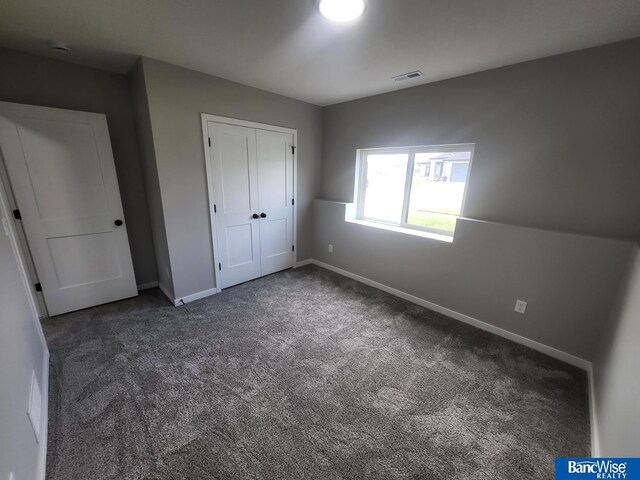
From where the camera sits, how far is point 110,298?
2.84 meters

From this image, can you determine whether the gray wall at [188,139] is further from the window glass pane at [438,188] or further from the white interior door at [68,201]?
the window glass pane at [438,188]

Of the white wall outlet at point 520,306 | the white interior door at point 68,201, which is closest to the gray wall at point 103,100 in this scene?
the white interior door at point 68,201

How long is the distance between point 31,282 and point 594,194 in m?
4.93

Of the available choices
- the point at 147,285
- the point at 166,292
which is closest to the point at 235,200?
the point at 166,292

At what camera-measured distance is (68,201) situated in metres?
2.48

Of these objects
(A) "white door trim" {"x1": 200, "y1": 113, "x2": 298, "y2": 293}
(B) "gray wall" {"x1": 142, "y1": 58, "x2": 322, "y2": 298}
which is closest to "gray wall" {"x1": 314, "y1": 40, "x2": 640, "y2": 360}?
(A) "white door trim" {"x1": 200, "y1": 113, "x2": 298, "y2": 293}

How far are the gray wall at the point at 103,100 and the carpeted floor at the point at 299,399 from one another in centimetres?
87

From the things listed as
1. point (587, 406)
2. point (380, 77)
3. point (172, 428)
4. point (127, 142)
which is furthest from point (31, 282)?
point (587, 406)

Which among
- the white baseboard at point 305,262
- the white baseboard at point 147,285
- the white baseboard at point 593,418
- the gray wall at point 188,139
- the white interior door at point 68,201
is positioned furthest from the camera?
the white baseboard at point 305,262

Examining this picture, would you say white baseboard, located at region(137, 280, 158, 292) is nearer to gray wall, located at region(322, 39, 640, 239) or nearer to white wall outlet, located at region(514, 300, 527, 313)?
gray wall, located at region(322, 39, 640, 239)

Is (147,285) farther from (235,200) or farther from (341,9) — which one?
(341,9)

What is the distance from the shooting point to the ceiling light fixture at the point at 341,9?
1.43 meters

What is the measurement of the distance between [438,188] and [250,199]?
7.41ft

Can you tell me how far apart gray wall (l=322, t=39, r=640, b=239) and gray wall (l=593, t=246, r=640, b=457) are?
47 cm
